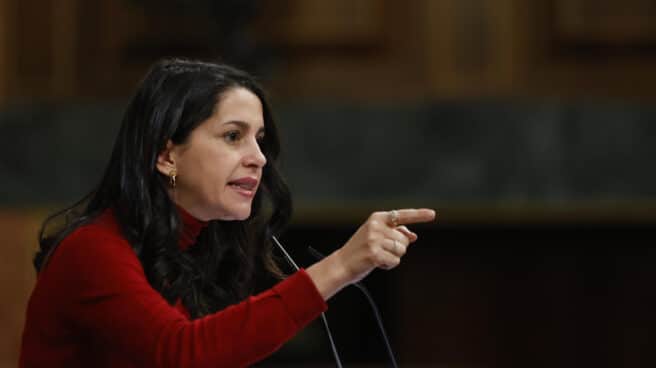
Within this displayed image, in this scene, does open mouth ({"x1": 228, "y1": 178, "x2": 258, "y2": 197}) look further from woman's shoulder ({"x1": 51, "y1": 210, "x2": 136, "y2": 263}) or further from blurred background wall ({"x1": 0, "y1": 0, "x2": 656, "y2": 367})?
blurred background wall ({"x1": 0, "y1": 0, "x2": 656, "y2": 367})

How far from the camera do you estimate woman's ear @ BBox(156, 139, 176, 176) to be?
974 mm

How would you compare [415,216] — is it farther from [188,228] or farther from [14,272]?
[14,272]

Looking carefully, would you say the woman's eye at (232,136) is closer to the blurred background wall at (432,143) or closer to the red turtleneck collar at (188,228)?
the red turtleneck collar at (188,228)

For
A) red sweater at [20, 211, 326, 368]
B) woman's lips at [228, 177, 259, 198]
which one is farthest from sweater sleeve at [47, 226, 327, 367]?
woman's lips at [228, 177, 259, 198]

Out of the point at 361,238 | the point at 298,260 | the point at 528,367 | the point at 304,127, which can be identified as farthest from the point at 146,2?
the point at 361,238

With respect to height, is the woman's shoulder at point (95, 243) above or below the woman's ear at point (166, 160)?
below

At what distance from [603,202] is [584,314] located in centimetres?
35

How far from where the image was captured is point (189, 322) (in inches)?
34.3

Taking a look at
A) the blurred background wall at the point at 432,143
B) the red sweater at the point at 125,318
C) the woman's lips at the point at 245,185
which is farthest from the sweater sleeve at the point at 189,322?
the blurred background wall at the point at 432,143

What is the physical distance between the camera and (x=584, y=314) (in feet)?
7.51

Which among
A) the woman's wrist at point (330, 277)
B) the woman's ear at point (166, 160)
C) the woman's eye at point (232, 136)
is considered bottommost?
the woman's wrist at point (330, 277)

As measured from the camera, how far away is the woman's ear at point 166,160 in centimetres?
97

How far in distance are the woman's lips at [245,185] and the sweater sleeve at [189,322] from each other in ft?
0.34

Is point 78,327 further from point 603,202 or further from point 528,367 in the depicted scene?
point 528,367
